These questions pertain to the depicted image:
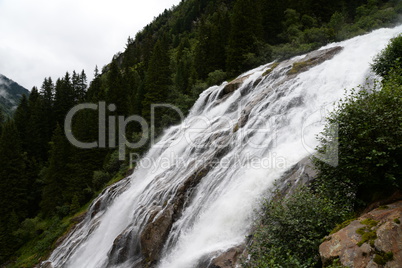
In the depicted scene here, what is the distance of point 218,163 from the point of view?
16562mm

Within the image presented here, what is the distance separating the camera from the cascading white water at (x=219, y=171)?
13086mm

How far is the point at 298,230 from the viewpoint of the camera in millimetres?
7871

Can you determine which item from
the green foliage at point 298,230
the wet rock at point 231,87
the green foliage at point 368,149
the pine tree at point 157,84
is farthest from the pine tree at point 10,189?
the green foliage at point 368,149

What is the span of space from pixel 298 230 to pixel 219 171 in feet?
26.7

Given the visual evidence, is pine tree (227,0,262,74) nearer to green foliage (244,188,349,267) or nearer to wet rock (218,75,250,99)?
wet rock (218,75,250,99)

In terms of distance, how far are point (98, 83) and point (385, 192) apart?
59.3 meters

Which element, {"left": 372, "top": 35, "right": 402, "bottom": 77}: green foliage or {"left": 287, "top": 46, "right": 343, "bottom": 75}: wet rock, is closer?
{"left": 372, "top": 35, "right": 402, "bottom": 77}: green foliage

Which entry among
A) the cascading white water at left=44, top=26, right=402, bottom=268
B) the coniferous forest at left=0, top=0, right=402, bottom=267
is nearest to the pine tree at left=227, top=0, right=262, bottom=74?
the coniferous forest at left=0, top=0, right=402, bottom=267

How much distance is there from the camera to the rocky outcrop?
616 cm

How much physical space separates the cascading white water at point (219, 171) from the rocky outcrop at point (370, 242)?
4761 millimetres

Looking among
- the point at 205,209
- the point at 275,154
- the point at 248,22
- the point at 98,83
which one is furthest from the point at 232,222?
the point at 98,83

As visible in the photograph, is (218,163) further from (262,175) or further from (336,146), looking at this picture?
(336,146)

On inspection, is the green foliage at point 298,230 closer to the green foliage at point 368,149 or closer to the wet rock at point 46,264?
the green foliage at point 368,149

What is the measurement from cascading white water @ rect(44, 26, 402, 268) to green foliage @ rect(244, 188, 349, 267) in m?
3.17
